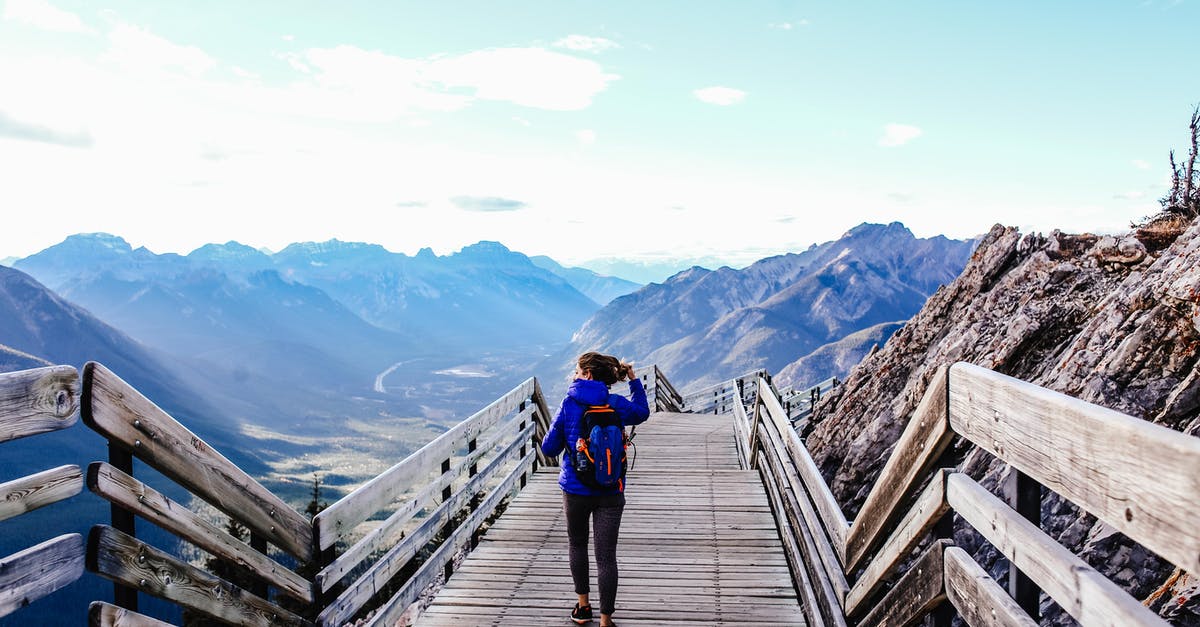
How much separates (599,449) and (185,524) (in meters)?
2.60

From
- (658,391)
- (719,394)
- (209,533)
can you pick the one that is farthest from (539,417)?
(719,394)

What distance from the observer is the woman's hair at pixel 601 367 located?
534 cm

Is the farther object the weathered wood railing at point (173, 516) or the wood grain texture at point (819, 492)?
the wood grain texture at point (819, 492)

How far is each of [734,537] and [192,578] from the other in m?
5.05

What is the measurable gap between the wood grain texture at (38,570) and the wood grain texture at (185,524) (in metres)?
0.20

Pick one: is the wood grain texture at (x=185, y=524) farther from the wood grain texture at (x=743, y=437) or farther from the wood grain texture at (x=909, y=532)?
the wood grain texture at (x=743, y=437)

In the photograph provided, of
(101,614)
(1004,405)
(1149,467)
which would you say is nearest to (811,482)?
(1004,405)

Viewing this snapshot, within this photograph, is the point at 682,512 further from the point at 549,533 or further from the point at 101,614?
the point at 101,614

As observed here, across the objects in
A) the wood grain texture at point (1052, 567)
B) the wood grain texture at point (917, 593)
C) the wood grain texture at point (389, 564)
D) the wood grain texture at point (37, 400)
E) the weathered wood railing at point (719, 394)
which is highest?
the wood grain texture at point (37, 400)

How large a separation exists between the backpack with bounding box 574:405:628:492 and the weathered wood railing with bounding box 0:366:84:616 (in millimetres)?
2996

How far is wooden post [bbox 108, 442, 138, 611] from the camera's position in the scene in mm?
3004

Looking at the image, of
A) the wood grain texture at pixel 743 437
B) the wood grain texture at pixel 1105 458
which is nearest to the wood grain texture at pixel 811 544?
the wood grain texture at pixel 1105 458

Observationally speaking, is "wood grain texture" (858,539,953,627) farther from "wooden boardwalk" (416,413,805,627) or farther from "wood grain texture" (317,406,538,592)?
"wood grain texture" (317,406,538,592)

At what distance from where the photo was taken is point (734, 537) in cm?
721
